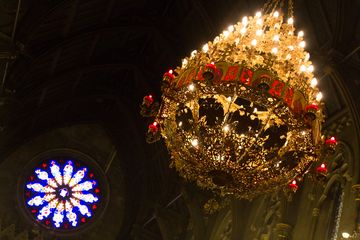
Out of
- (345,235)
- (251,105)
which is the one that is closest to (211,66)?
(251,105)

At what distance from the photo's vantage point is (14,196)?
20.0 metres

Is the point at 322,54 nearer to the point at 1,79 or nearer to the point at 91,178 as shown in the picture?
the point at 1,79

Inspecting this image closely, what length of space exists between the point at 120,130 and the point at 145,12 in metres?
5.50

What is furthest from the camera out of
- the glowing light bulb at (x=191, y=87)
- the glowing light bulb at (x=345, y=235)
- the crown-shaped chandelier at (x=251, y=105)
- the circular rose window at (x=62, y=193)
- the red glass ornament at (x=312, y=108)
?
the circular rose window at (x=62, y=193)

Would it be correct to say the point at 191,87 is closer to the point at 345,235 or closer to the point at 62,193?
the point at 345,235

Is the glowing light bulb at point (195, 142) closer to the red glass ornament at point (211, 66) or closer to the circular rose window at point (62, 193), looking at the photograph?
the red glass ornament at point (211, 66)

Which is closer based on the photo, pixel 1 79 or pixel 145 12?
pixel 1 79

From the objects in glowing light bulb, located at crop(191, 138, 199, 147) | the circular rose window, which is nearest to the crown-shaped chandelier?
glowing light bulb, located at crop(191, 138, 199, 147)

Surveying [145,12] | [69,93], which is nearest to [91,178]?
[69,93]

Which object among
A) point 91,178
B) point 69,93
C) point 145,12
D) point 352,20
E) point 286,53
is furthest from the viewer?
point 91,178

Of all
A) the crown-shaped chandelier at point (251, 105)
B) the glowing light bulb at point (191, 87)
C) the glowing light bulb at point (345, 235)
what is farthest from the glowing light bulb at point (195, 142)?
the glowing light bulb at point (345, 235)

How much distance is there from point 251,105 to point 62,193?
14.0 meters

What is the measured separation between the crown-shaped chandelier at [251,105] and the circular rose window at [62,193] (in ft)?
41.8

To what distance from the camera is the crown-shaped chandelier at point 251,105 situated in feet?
25.7
